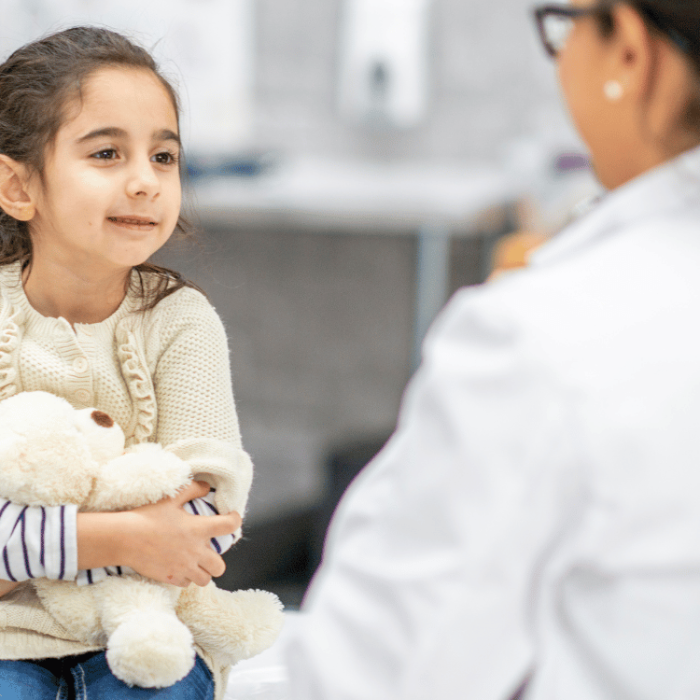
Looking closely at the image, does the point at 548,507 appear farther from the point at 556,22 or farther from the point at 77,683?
the point at 77,683

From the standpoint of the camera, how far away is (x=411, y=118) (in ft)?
7.66

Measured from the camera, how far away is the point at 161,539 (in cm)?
61

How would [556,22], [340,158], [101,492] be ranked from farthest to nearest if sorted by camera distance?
[340,158] → [101,492] → [556,22]

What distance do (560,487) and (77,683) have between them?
410 mm

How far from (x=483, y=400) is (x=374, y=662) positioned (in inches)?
5.7

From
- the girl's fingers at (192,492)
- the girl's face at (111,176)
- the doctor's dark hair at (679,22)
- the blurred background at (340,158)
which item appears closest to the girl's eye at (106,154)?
the girl's face at (111,176)

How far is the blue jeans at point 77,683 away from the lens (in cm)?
61

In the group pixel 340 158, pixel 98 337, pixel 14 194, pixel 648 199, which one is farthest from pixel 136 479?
pixel 340 158

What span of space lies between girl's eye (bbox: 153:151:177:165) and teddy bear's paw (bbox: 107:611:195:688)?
1.06 feet

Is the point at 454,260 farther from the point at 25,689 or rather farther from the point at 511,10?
the point at 25,689

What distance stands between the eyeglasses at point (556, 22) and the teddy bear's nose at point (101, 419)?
0.38 metres

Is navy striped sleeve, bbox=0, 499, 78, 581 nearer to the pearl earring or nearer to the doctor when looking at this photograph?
the doctor

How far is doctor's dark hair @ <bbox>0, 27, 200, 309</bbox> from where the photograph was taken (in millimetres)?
613

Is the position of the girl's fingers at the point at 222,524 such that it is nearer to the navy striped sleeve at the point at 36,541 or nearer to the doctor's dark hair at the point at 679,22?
the navy striped sleeve at the point at 36,541
